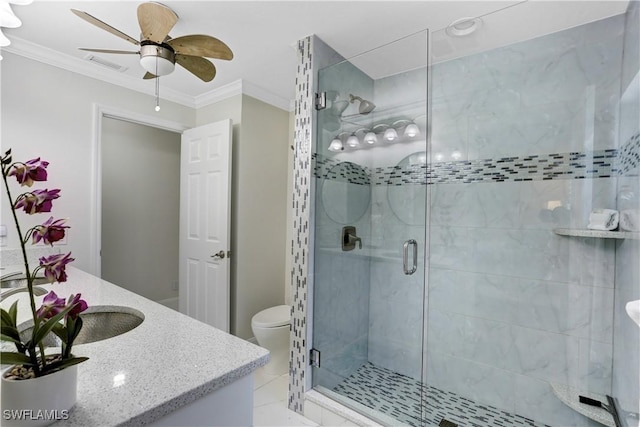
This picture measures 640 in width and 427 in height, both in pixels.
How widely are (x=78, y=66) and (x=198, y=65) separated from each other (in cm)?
138

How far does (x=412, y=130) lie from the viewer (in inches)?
84.2

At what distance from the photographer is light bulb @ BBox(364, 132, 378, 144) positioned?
87.4 inches

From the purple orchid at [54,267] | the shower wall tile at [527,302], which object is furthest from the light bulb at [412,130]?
the purple orchid at [54,267]

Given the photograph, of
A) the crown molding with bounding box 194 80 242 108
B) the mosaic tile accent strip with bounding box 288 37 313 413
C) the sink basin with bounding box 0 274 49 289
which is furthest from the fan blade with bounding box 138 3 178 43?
the sink basin with bounding box 0 274 49 289

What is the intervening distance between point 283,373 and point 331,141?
1.79m

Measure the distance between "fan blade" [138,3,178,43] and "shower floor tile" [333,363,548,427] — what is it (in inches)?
89.0

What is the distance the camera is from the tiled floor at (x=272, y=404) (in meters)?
1.88

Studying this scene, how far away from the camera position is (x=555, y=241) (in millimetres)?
1840

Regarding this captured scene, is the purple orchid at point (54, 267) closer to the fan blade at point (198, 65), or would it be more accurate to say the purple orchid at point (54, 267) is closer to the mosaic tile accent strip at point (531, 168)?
the fan blade at point (198, 65)

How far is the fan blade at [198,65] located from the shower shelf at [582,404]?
8.56 ft

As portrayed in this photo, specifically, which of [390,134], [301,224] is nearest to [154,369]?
[301,224]

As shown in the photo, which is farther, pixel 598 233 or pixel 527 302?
pixel 527 302

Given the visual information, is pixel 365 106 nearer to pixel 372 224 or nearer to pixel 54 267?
pixel 372 224

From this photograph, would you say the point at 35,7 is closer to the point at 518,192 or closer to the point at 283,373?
the point at 283,373
